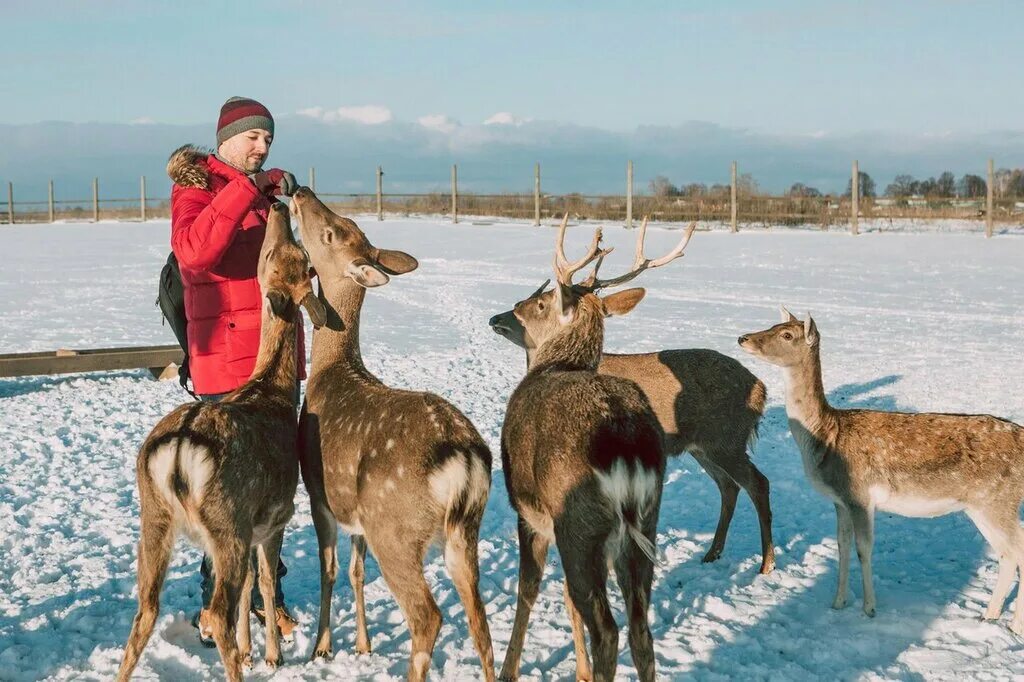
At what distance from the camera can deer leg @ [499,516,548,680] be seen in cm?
459

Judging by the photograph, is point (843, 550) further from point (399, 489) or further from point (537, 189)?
point (537, 189)

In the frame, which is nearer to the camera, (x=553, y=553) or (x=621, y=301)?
(x=621, y=301)

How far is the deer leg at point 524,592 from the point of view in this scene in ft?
15.0

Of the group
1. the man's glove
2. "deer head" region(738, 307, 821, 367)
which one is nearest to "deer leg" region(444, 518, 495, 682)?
the man's glove

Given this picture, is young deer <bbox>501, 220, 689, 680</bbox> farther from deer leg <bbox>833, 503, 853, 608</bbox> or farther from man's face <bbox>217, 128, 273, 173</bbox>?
man's face <bbox>217, 128, 273, 173</bbox>

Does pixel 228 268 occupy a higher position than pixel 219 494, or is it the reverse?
pixel 228 268

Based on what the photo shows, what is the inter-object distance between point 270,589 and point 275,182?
192cm

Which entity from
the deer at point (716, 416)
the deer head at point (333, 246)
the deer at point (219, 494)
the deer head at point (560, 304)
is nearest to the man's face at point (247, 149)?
the deer head at point (333, 246)

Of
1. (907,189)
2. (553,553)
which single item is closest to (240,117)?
(553,553)

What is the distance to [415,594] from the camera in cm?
395

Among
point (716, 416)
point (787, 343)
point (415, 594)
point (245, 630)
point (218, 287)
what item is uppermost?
point (218, 287)

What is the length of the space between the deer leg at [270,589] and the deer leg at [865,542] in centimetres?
299

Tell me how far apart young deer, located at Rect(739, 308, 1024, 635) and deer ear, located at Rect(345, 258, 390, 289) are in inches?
104

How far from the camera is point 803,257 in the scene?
76.3 feet
